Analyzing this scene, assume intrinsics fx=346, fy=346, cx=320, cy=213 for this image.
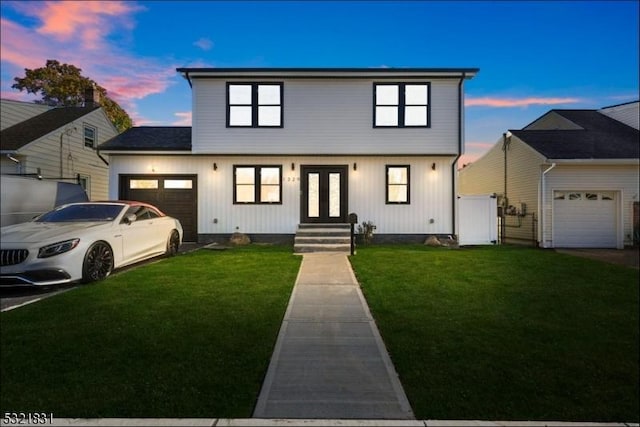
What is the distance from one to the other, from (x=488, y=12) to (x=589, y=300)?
8835mm

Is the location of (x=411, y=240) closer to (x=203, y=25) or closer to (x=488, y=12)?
(x=488, y=12)

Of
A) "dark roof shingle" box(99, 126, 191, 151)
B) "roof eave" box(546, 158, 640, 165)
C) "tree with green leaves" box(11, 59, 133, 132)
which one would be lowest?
"roof eave" box(546, 158, 640, 165)

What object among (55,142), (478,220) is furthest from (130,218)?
(478,220)

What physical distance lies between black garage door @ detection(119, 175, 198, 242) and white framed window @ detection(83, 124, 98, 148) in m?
7.41

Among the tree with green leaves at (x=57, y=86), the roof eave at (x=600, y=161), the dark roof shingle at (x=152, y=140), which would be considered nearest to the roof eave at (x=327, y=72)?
the dark roof shingle at (x=152, y=140)

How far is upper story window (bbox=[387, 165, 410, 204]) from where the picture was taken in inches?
508

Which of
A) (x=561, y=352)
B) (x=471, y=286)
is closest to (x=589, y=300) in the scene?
(x=471, y=286)

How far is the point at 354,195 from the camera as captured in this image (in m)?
12.9

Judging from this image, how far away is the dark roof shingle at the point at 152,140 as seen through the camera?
1255 centimetres

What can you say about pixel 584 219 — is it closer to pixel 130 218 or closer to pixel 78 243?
pixel 130 218

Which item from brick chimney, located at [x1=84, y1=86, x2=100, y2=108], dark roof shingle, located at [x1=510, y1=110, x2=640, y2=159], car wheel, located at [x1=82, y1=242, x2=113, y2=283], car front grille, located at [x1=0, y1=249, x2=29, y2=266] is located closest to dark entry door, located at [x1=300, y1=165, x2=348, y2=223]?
car wheel, located at [x1=82, y1=242, x2=113, y2=283]

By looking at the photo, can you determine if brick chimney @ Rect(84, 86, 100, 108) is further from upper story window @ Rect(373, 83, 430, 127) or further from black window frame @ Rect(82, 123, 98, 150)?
upper story window @ Rect(373, 83, 430, 127)

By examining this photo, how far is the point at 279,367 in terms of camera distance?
10.9ft

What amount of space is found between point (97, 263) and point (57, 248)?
2.52 ft
